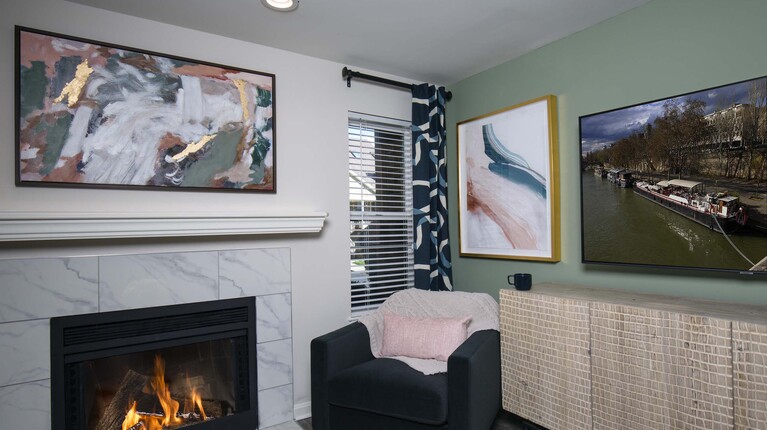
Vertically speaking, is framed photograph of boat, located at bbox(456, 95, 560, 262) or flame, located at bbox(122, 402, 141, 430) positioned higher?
framed photograph of boat, located at bbox(456, 95, 560, 262)

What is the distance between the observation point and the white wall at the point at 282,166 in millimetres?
2041

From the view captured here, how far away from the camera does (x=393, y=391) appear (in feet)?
6.89

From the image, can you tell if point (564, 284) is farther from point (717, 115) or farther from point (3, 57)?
point (3, 57)

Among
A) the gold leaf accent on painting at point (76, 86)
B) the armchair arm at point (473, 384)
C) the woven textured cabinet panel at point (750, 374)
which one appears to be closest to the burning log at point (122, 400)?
the gold leaf accent on painting at point (76, 86)

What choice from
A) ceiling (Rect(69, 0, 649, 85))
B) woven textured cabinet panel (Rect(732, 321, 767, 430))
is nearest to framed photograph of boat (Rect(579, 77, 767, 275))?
woven textured cabinet panel (Rect(732, 321, 767, 430))

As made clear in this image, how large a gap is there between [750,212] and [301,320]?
251 cm

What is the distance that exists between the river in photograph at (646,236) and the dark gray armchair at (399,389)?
84 centimetres

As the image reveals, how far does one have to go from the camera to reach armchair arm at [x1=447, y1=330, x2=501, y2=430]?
6.37 ft

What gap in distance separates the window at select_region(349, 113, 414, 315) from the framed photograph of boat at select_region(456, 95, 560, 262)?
1.53 feet

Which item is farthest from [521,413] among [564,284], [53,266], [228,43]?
[228,43]

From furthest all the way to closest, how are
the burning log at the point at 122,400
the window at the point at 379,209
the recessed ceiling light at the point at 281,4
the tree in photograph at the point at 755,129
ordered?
the window at the point at 379,209 → the burning log at the point at 122,400 → the recessed ceiling light at the point at 281,4 → the tree in photograph at the point at 755,129

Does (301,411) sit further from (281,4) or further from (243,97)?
(281,4)

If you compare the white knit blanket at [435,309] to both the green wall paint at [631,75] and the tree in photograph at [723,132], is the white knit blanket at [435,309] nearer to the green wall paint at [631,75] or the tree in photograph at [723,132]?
the green wall paint at [631,75]

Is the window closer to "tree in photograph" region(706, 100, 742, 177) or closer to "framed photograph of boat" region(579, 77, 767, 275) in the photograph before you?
"framed photograph of boat" region(579, 77, 767, 275)
